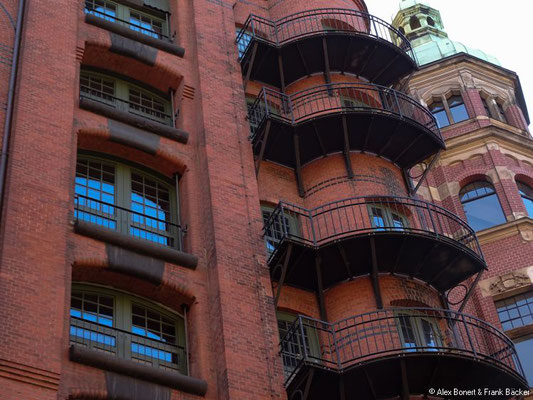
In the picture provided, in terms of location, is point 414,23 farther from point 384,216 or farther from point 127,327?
point 127,327

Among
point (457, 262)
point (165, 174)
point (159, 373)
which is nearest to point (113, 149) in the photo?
point (165, 174)

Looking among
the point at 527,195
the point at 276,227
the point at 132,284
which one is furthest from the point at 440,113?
the point at 132,284

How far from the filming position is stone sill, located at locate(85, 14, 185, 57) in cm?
2423

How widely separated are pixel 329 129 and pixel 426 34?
696 inches

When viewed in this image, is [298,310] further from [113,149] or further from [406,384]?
[113,149]

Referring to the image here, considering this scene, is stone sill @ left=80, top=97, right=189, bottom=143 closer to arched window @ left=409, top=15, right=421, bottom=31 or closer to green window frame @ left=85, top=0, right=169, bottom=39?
green window frame @ left=85, top=0, right=169, bottom=39

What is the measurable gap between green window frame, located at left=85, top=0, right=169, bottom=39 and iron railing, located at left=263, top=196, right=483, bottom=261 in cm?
662

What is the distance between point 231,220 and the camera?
822 inches

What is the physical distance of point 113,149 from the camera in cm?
2169

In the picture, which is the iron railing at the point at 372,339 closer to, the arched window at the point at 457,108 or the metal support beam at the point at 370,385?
the metal support beam at the point at 370,385

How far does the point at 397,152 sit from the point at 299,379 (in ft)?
27.3

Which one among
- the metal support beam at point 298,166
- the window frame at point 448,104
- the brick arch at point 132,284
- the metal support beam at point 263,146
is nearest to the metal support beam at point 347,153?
the metal support beam at point 298,166

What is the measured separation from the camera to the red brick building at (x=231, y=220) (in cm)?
1789

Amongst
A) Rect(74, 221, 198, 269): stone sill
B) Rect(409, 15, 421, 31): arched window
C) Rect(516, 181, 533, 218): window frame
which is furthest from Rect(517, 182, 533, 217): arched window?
Rect(409, 15, 421, 31): arched window
